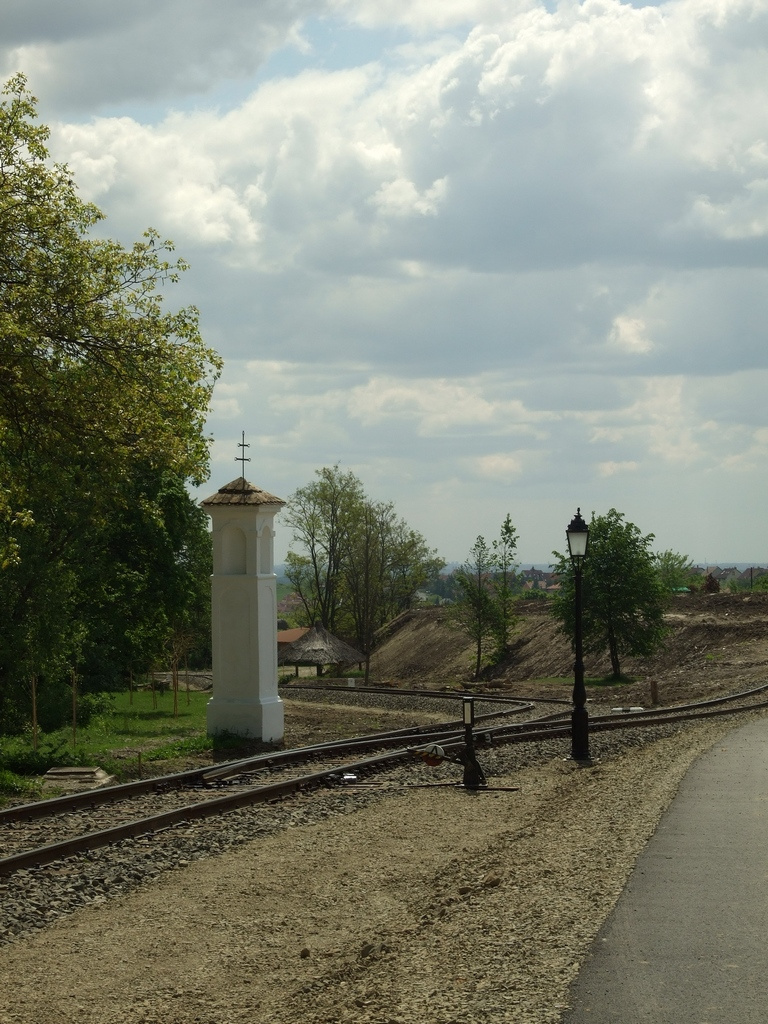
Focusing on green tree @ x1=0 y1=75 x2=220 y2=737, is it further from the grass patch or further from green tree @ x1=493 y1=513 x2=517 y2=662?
green tree @ x1=493 y1=513 x2=517 y2=662

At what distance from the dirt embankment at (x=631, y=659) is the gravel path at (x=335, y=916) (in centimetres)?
1941

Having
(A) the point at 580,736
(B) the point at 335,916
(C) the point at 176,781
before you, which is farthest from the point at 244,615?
(B) the point at 335,916

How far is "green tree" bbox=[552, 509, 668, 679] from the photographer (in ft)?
135

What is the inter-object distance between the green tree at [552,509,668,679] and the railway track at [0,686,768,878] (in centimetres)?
1655

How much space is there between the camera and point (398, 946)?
25.5 feet

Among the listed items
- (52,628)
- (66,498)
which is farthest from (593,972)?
(66,498)

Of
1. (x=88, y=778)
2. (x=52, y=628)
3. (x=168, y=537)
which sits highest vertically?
(x=168, y=537)

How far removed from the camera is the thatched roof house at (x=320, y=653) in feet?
178

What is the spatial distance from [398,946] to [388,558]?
71.1 metres

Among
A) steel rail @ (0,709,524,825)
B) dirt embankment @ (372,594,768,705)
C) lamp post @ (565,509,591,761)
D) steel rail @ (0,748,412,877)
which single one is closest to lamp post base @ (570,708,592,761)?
lamp post @ (565,509,591,761)

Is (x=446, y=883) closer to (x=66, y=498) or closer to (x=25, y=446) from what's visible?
(x=25, y=446)

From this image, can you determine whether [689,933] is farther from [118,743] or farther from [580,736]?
[118,743]

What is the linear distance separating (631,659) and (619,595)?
6.61m

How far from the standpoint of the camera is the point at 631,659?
154 feet
